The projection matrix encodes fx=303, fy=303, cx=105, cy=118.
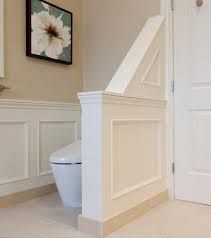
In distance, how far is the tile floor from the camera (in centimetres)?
174

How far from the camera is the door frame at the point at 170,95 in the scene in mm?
2436

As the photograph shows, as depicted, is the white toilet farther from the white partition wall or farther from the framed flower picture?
the framed flower picture

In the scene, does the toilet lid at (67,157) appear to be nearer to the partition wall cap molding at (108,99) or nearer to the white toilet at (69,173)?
the white toilet at (69,173)

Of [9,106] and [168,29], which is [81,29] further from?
[9,106]

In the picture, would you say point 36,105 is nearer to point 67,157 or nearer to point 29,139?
point 29,139

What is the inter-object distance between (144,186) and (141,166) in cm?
15

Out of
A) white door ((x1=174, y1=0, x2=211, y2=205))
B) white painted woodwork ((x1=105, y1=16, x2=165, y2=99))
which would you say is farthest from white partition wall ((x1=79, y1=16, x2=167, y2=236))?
white door ((x1=174, y1=0, x2=211, y2=205))

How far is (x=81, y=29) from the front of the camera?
311 centimetres

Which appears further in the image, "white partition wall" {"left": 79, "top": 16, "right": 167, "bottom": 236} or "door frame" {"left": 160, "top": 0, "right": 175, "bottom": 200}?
"door frame" {"left": 160, "top": 0, "right": 175, "bottom": 200}

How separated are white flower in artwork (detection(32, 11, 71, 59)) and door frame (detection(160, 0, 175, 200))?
961 mm

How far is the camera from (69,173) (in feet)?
7.14

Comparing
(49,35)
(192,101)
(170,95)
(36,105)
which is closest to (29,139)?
(36,105)

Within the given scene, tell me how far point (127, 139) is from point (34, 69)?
1.14 meters

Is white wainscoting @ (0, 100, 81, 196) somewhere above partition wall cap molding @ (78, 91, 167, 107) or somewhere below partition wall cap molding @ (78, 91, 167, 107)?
below
